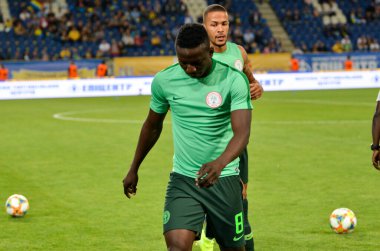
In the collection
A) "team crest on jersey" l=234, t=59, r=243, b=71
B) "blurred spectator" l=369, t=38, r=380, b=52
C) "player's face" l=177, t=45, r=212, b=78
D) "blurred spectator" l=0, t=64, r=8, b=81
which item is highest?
"player's face" l=177, t=45, r=212, b=78

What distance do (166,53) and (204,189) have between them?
38.0m

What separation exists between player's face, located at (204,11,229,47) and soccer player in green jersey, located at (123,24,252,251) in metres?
1.63

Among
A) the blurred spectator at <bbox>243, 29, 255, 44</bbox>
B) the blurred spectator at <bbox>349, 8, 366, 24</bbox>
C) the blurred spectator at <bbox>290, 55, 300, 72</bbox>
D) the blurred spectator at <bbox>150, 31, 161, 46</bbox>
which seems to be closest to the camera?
the blurred spectator at <bbox>290, 55, 300, 72</bbox>

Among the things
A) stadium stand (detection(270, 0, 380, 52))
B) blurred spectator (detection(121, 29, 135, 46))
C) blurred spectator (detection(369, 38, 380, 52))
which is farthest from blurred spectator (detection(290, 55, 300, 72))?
blurred spectator (detection(121, 29, 135, 46))

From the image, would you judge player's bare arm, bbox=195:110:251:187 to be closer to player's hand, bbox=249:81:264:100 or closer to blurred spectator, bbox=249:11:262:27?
player's hand, bbox=249:81:264:100

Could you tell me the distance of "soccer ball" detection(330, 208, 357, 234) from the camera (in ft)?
29.3

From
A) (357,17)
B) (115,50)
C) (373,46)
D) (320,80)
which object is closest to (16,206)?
(320,80)

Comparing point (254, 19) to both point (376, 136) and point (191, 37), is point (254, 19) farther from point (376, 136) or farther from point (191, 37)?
point (191, 37)

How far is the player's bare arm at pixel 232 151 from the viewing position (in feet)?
17.2

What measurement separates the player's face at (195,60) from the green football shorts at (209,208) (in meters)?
0.78

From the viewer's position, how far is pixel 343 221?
892 centimetres

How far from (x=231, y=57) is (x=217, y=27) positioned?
0.30 m

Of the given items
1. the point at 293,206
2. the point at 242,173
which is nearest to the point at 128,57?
the point at 293,206

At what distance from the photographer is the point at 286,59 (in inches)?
1718
